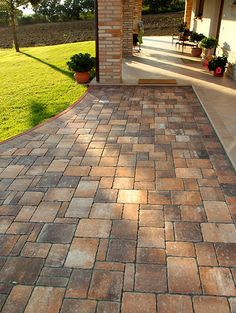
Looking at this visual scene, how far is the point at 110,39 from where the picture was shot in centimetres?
847

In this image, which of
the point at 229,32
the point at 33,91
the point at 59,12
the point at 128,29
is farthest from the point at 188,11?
the point at 59,12

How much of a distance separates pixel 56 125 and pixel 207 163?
10.1ft

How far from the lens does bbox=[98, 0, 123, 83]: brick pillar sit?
319 inches

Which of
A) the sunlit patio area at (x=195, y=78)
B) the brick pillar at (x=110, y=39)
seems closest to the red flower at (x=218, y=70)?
the sunlit patio area at (x=195, y=78)

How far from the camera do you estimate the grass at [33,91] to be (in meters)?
6.54

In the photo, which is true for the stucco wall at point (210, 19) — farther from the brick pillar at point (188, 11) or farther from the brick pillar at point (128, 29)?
the brick pillar at point (188, 11)

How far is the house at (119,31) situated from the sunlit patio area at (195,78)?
0.59 meters

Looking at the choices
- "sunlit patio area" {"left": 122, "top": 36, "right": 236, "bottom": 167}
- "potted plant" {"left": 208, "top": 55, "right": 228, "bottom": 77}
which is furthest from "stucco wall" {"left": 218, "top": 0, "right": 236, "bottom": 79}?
"sunlit patio area" {"left": 122, "top": 36, "right": 236, "bottom": 167}

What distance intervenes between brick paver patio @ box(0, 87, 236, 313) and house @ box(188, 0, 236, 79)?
518 cm

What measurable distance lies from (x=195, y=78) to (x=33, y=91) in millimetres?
4781

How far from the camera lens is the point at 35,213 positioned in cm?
354

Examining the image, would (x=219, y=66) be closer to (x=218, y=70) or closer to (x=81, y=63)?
(x=218, y=70)

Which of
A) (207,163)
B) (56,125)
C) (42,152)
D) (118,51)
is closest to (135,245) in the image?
(207,163)

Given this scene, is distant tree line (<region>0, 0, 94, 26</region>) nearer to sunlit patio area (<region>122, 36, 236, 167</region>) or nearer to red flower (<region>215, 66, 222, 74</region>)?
sunlit patio area (<region>122, 36, 236, 167</region>)
